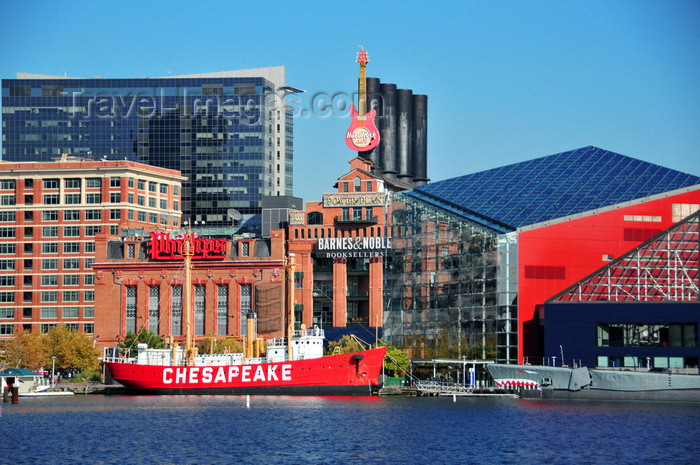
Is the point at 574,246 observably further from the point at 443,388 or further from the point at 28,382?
the point at 28,382

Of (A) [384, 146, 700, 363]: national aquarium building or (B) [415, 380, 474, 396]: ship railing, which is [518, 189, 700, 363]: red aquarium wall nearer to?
(A) [384, 146, 700, 363]: national aquarium building

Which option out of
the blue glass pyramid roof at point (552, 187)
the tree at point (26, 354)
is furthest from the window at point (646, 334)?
the tree at point (26, 354)

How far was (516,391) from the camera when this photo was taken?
503 ft

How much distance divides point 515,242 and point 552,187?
15.1 meters

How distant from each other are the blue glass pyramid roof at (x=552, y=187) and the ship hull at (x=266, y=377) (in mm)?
26353

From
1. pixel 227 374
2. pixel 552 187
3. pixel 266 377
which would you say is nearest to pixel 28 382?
pixel 227 374

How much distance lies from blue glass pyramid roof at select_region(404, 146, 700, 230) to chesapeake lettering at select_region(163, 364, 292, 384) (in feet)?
110

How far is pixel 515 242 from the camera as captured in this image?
161 metres

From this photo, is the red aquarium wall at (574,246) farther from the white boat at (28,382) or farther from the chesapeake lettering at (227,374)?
the white boat at (28,382)

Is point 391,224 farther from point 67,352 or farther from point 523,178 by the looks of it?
point 67,352

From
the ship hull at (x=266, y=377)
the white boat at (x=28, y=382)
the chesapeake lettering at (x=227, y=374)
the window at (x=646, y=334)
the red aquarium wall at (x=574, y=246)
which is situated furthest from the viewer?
the white boat at (x=28, y=382)

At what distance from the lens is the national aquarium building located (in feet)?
527

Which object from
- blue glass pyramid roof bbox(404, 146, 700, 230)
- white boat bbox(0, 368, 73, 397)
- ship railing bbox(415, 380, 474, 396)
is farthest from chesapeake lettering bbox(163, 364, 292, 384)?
blue glass pyramid roof bbox(404, 146, 700, 230)

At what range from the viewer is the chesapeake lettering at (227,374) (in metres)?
160
